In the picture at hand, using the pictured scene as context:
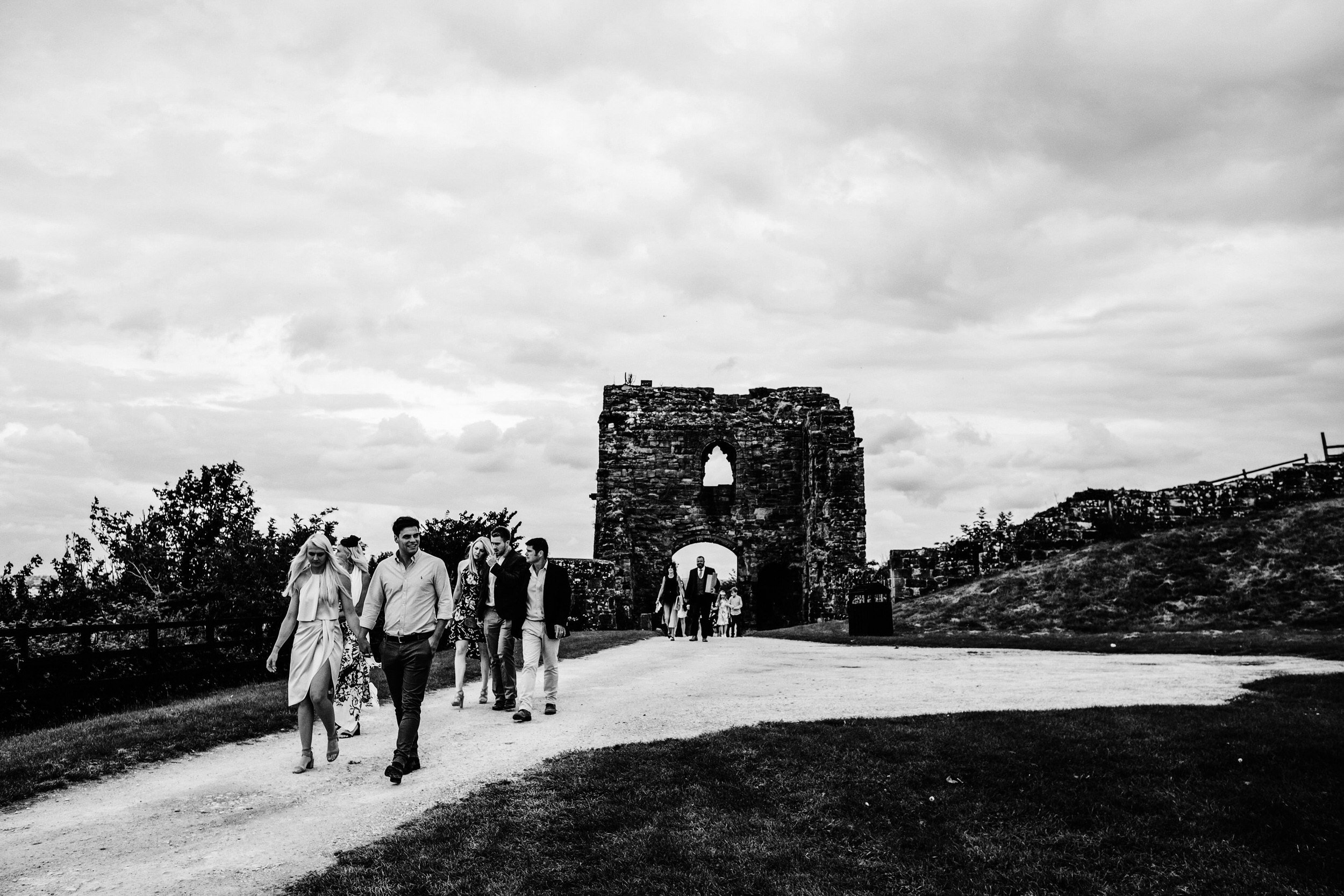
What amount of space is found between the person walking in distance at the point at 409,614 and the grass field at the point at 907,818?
44.3 inches

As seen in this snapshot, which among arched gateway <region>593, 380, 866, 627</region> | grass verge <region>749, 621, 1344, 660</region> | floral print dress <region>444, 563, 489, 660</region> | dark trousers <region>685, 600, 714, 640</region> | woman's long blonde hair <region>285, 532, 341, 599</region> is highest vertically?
arched gateway <region>593, 380, 866, 627</region>

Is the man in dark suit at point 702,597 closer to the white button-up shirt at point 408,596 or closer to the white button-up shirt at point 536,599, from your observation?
the white button-up shirt at point 536,599

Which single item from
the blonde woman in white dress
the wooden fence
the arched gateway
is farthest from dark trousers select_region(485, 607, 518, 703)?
the arched gateway

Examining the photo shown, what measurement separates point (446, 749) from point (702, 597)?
45.2ft

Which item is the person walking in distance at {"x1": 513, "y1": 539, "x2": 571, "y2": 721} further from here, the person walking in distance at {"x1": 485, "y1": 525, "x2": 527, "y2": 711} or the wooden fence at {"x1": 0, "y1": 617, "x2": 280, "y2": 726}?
the wooden fence at {"x1": 0, "y1": 617, "x2": 280, "y2": 726}

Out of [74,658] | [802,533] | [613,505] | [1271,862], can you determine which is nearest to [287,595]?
[74,658]

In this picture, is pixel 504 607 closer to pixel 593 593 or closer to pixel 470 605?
pixel 470 605

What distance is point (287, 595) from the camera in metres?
7.90

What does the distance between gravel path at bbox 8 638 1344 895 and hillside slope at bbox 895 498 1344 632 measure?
4873 millimetres

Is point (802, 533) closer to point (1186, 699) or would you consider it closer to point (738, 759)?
point (1186, 699)

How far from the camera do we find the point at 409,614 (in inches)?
307

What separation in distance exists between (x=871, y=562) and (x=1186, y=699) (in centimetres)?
2278

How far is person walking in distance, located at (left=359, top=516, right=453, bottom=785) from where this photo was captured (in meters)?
7.58

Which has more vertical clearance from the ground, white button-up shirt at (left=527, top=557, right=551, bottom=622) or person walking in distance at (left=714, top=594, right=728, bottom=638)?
white button-up shirt at (left=527, top=557, right=551, bottom=622)
